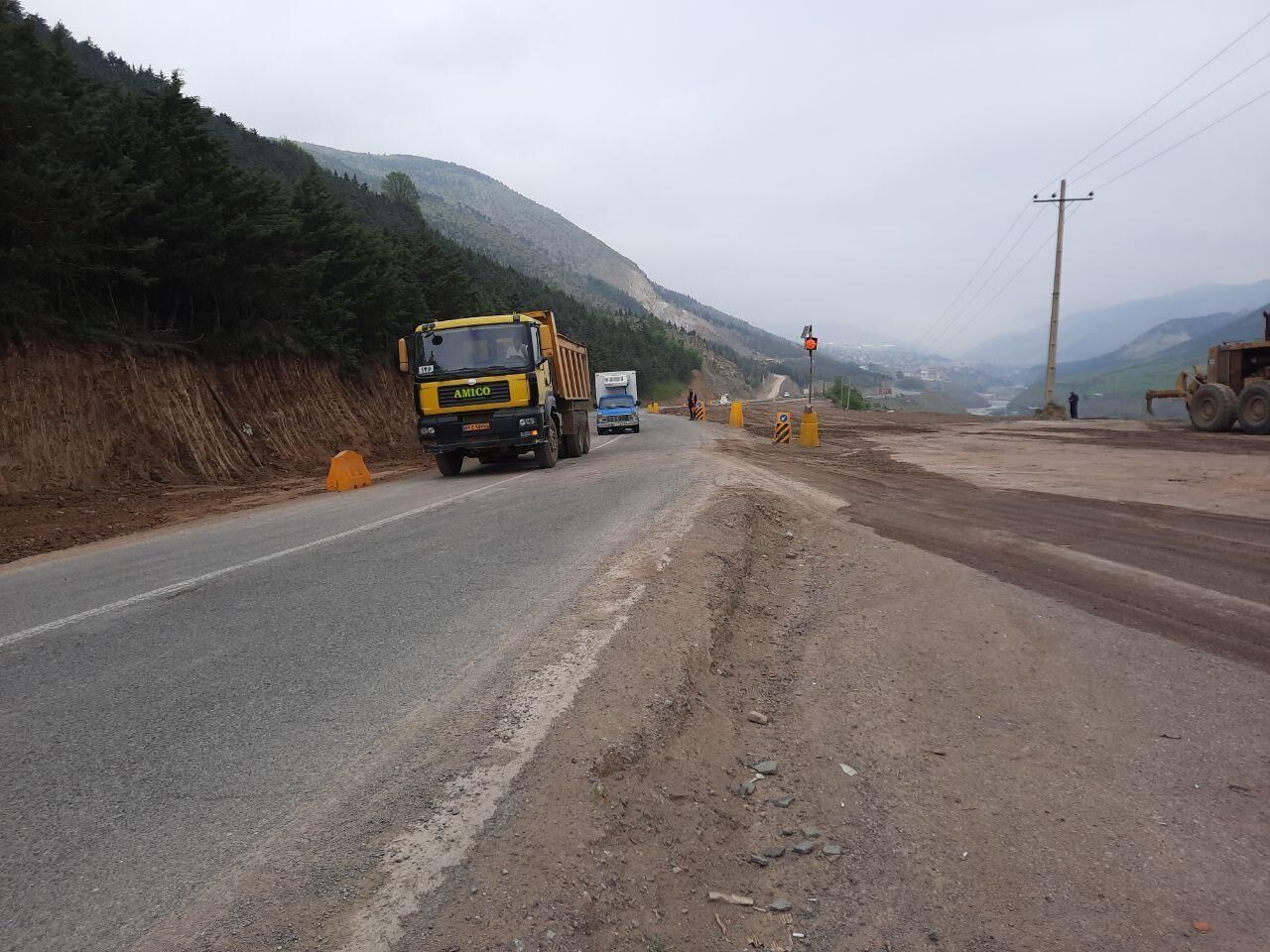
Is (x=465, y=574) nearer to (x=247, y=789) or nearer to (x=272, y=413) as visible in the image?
(x=247, y=789)

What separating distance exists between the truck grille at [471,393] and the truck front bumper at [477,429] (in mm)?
252

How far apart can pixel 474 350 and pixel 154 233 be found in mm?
10189

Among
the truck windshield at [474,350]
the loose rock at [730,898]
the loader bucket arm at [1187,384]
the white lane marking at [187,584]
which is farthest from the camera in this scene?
the loader bucket arm at [1187,384]

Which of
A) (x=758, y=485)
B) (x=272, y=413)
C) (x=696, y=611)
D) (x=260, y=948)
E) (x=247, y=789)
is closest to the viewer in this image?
(x=260, y=948)

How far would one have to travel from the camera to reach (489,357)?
630 inches

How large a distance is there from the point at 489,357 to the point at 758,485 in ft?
23.0

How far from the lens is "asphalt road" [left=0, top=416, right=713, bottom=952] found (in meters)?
2.79

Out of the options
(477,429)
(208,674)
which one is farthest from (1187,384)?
(208,674)

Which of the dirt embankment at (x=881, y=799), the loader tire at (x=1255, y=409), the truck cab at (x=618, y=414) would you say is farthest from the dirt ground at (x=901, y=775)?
the truck cab at (x=618, y=414)

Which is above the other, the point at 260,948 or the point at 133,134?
the point at 133,134

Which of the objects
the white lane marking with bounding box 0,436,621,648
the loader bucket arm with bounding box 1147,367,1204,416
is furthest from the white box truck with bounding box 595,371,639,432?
the white lane marking with bounding box 0,436,621,648

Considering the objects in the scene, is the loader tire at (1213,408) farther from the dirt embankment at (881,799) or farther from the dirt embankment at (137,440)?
the dirt embankment at (137,440)

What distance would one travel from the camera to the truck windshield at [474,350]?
15.8 m

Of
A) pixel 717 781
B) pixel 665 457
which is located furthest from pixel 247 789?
pixel 665 457
